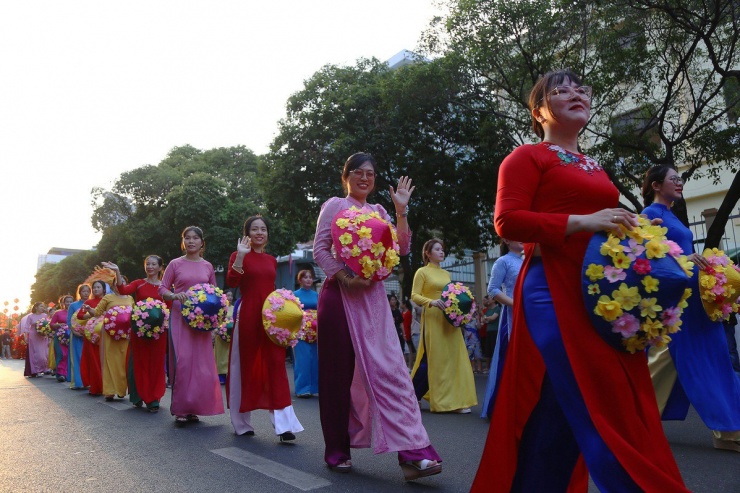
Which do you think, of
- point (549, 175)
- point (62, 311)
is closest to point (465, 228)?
point (62, 311)

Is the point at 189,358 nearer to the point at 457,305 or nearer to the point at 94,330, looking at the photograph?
the point at 457,305

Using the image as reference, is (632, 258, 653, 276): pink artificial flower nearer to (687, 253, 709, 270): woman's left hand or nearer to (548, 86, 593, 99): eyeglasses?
(548, 86, 593, 99): eyeglasses

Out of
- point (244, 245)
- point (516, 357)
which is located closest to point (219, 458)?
point (244, 245)

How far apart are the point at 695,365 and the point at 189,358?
4837 millimetres

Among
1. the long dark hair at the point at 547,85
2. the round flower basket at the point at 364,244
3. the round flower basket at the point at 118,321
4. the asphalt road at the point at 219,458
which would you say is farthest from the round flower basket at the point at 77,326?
the long dark hair at the point at 547,85

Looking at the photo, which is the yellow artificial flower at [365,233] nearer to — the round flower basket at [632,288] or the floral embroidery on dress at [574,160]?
the floral embroidery on dress at [574,160]

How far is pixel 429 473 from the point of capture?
4.38 metres

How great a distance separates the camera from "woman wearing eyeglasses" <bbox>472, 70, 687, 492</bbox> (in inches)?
104

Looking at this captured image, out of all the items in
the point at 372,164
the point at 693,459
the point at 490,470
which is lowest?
the point at 693,459

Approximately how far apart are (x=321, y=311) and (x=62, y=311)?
549 inches

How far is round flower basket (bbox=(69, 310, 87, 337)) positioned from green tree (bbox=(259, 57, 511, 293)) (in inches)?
349

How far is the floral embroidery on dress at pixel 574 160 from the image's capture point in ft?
10.0

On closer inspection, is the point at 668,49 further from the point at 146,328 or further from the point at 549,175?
the point at 549,175

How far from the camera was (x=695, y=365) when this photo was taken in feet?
17.8
